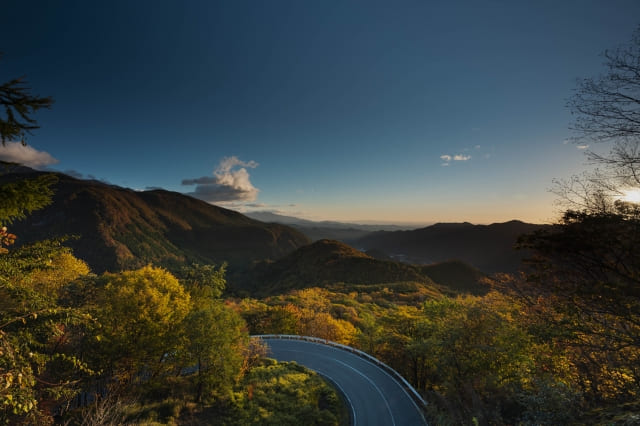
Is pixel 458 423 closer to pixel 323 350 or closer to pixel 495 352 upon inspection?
pixel 495 352

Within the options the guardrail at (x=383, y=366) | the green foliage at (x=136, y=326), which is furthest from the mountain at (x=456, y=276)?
the green foliage at (x=136, y=326)

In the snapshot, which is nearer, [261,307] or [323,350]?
[323,350]

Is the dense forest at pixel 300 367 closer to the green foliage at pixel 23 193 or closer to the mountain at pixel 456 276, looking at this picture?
the green foliage at pixel 23 193

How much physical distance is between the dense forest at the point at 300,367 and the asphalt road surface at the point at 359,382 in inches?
53.9

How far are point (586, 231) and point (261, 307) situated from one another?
4216 centimetres

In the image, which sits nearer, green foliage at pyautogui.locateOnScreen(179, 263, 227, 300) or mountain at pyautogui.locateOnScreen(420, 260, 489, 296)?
green foliage at pyautogui.locateOnScreen(179, 263, 227, 300)

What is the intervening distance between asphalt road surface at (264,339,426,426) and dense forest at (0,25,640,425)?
4.49ft

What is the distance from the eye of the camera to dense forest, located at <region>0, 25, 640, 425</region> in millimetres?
7289

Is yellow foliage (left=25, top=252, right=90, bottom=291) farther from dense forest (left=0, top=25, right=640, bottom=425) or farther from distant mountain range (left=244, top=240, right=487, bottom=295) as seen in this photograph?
distant mountain range (left=244, top=240, right=487, bottom=295)

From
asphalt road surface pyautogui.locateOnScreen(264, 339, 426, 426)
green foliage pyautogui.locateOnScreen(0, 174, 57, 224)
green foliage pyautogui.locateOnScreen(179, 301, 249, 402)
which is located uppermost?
green foliage pyautogui.locateOnScreen(0, 174, 57, 224)

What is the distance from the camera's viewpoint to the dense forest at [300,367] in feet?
23.9

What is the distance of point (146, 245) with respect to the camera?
7766 inches

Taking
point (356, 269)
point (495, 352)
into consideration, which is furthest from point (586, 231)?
point (356, 269)

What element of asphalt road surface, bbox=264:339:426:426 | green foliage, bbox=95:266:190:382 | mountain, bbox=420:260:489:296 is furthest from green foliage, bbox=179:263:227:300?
mountain, bbox=420:260:489:296
